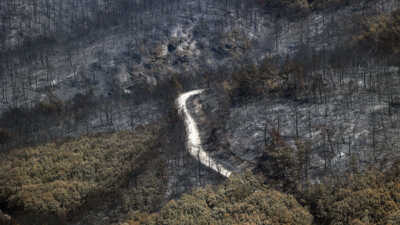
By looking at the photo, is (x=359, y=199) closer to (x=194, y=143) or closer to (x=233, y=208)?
(x=233, y=208)

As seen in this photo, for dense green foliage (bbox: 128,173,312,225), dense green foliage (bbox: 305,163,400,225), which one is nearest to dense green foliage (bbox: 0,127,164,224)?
dense green foliage (bbox: 128,173,312,225)

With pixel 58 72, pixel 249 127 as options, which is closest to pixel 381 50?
pixel 249 127

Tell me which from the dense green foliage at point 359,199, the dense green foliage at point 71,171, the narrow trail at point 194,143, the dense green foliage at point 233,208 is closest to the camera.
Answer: the dense green foliage at point 359,199

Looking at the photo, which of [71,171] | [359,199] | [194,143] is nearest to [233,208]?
[359,199]

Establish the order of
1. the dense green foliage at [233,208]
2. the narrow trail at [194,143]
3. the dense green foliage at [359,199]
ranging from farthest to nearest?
the narrow trail at [194,143]
the dense green foliage at [233,208]
the dense green foliage at [359,199]

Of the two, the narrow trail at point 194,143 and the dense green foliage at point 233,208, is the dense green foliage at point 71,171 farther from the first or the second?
the narrow trail at point 194,143

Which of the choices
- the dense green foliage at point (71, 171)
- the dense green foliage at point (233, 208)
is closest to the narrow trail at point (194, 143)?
the dense green foliage at point (233, 208)

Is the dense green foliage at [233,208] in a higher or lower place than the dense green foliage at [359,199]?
lower

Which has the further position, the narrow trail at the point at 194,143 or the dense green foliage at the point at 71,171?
the narrow trail at the point at 194,143

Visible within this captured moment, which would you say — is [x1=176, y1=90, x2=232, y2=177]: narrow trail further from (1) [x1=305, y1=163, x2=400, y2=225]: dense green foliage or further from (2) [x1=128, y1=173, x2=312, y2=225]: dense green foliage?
(1) [x1=305, y1=163, x2=400, y2=225]: dense green foliage
